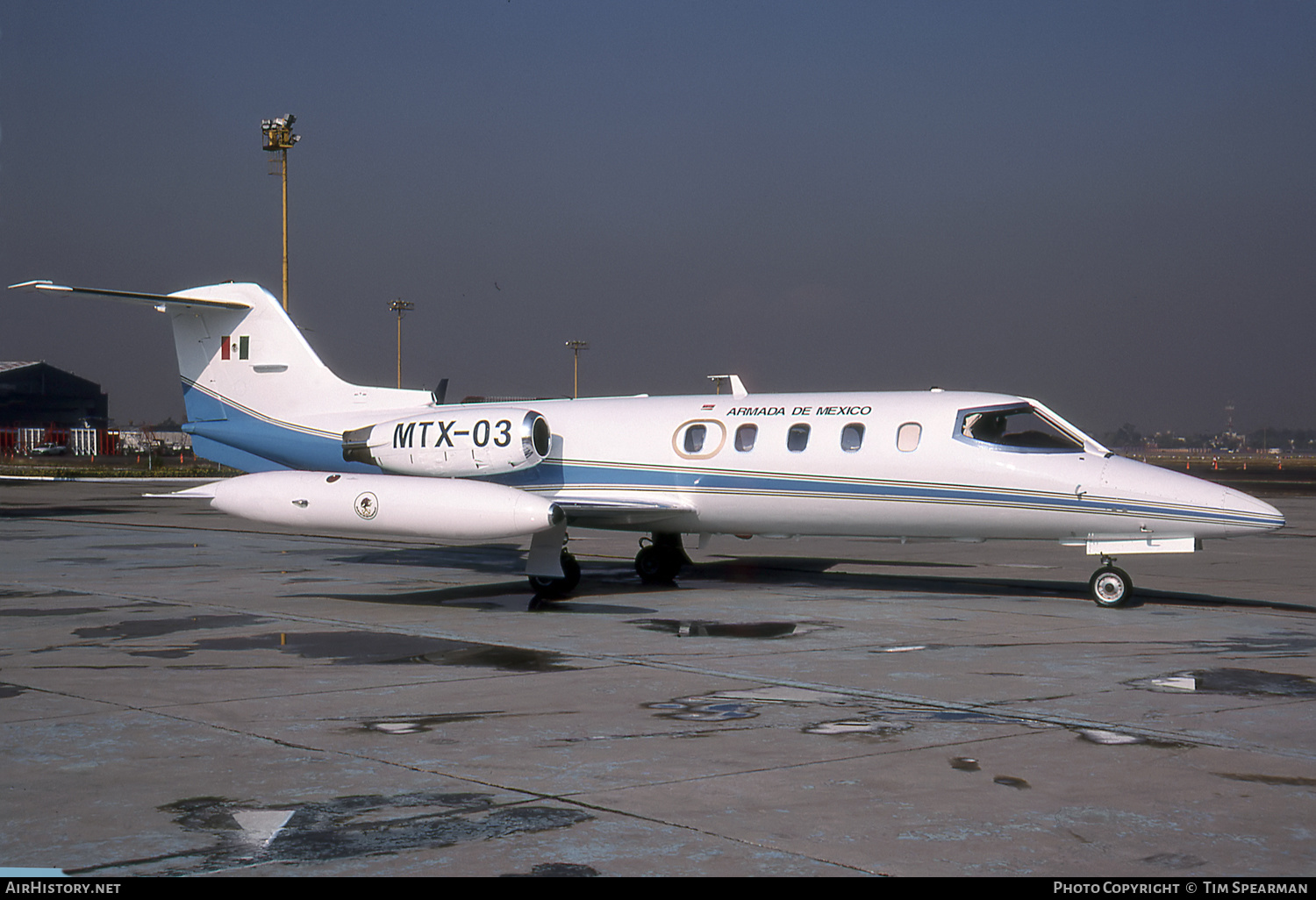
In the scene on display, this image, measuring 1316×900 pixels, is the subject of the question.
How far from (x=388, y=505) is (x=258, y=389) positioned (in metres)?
5.81

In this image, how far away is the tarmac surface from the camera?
5.56m

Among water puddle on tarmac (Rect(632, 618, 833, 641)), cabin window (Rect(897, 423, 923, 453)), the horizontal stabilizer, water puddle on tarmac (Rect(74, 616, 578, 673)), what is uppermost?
cabin window (Rect(897, 423, 923, 453))

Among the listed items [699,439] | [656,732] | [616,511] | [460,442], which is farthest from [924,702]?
[460,442]

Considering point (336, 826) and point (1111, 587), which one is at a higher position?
point (1111, 587)

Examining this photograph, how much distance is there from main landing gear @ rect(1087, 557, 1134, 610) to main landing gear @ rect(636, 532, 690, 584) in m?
6.09

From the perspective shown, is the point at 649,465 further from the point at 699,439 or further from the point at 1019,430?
the point at 1019,430

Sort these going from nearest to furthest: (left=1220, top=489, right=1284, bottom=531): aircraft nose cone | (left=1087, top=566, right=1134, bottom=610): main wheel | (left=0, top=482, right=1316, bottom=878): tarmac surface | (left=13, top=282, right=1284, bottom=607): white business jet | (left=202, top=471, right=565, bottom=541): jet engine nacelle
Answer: (left=0, top=482, right=1316, bottom=878): tarmac surface → (left=1220, top=489, right=1284, bottom=531): aircraft nose cone → (left=202, top=471, right=565, bottom=541): jet engine nacelle → (left=13, top=282, right=1284, bottom=607): white business jet → (left=1087, top=566, right=1134, bottom=610): main wheel

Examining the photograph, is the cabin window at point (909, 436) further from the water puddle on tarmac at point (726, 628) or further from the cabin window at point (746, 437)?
the water puddle on tarmac at point (726, 628)

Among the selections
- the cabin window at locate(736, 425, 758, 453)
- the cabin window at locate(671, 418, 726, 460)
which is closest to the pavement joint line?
the cabin window at locate(671, 418, 726, 460)

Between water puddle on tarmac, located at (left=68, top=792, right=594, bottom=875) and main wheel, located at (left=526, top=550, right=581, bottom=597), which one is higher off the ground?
main wheel, located at (left=526, top=550, right=581, bottom=597)

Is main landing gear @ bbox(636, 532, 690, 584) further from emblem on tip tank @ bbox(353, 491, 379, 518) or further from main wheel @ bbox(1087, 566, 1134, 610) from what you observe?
main wheel @ bbox(1087, 566, 1134, 610)

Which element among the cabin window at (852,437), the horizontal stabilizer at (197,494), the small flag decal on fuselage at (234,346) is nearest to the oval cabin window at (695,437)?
the cabin window at (852,437)

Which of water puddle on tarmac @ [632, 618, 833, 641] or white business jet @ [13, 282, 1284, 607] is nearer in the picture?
water puddle on tarmac @ [632, 618, 833, 641]

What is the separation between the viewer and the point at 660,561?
18.5 metres
